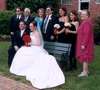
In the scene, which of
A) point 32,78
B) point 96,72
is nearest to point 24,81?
point 32,78

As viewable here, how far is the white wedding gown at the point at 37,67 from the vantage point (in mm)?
11562

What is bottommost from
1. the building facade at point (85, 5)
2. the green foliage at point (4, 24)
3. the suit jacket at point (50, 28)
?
the green foliage at point (4, 24)

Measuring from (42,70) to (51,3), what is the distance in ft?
54.0

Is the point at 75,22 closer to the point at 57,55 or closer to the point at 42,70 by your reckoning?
the point at 57,55

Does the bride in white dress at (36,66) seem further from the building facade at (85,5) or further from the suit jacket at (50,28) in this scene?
the building facade at (85,5)

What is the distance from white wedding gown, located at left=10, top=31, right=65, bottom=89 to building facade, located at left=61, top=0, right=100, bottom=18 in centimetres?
1338

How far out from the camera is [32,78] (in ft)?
38.8

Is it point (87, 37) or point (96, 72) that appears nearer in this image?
point (87, 37)

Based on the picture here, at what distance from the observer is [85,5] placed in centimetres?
2778

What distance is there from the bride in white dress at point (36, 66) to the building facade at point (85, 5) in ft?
43.5

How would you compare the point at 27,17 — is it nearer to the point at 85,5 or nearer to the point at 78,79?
the point at 78,79

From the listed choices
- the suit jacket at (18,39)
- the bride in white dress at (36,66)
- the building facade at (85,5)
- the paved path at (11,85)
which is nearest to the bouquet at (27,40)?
the bride in white dress at (36,66)

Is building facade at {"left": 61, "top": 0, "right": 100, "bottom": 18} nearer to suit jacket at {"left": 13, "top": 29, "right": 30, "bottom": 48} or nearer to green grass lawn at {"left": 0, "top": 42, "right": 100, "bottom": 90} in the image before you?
green grass lawn at {"left": 0, "top": 42, "right": 100, "bottom": 90}

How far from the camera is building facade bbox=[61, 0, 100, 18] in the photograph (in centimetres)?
2686
